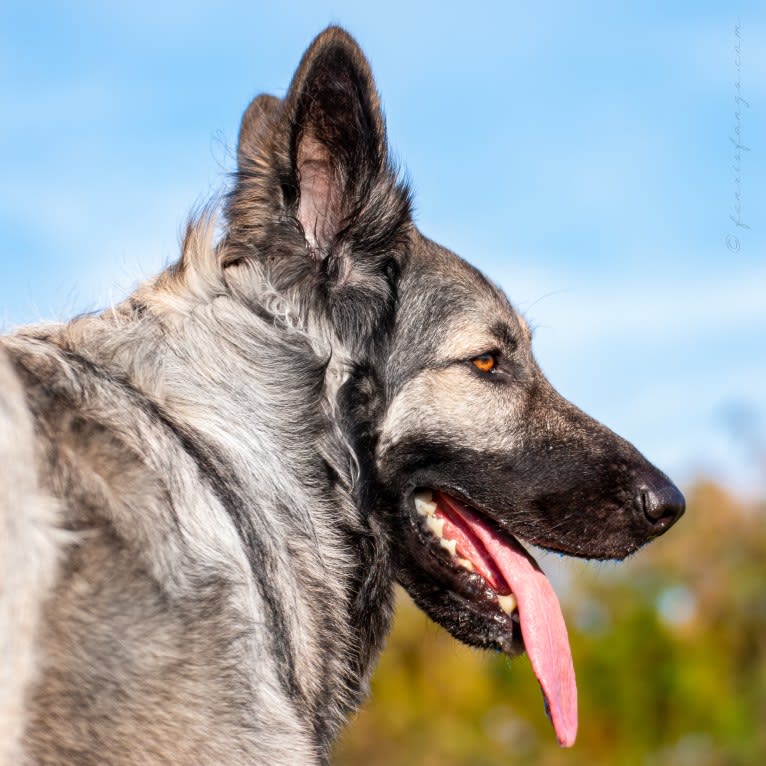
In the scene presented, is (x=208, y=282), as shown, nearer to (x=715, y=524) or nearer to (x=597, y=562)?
(x=597, y=562)

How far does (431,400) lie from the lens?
407 cm

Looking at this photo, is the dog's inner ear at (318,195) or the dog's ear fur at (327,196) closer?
the dog's ear fur at (327,196)

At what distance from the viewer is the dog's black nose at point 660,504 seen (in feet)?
14.1

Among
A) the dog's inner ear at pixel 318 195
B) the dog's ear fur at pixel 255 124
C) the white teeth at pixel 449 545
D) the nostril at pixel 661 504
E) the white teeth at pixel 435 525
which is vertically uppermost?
the dog's ear fur at pixel 255 124

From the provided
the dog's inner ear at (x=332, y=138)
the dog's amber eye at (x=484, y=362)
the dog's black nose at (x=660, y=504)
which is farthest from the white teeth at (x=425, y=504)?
the dog's inner ear at (x=332, y=138)

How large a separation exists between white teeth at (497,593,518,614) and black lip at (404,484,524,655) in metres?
0.02

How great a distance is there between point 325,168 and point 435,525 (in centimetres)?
145

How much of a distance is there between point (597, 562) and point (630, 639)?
538 centimetres

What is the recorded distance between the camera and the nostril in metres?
4.30

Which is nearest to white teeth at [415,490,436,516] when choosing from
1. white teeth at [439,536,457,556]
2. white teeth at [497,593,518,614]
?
white teeth at [439,536,457,556]

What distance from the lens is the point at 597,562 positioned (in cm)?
437

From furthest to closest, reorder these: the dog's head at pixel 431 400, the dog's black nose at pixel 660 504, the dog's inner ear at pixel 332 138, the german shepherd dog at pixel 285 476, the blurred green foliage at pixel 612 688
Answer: the blurred green foliage at pixel 612 688 → the dog's black nose at pixel 660 504 → the dog's head at pixel 431 400 → the dog's inner ear at pixel 332 138 → the german shepherd dog at pixel 285 476

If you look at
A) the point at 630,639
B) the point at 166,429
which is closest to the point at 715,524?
the point at 630,639

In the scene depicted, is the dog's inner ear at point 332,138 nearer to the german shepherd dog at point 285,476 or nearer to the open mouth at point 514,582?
the german shepherd dog at point 285,476
